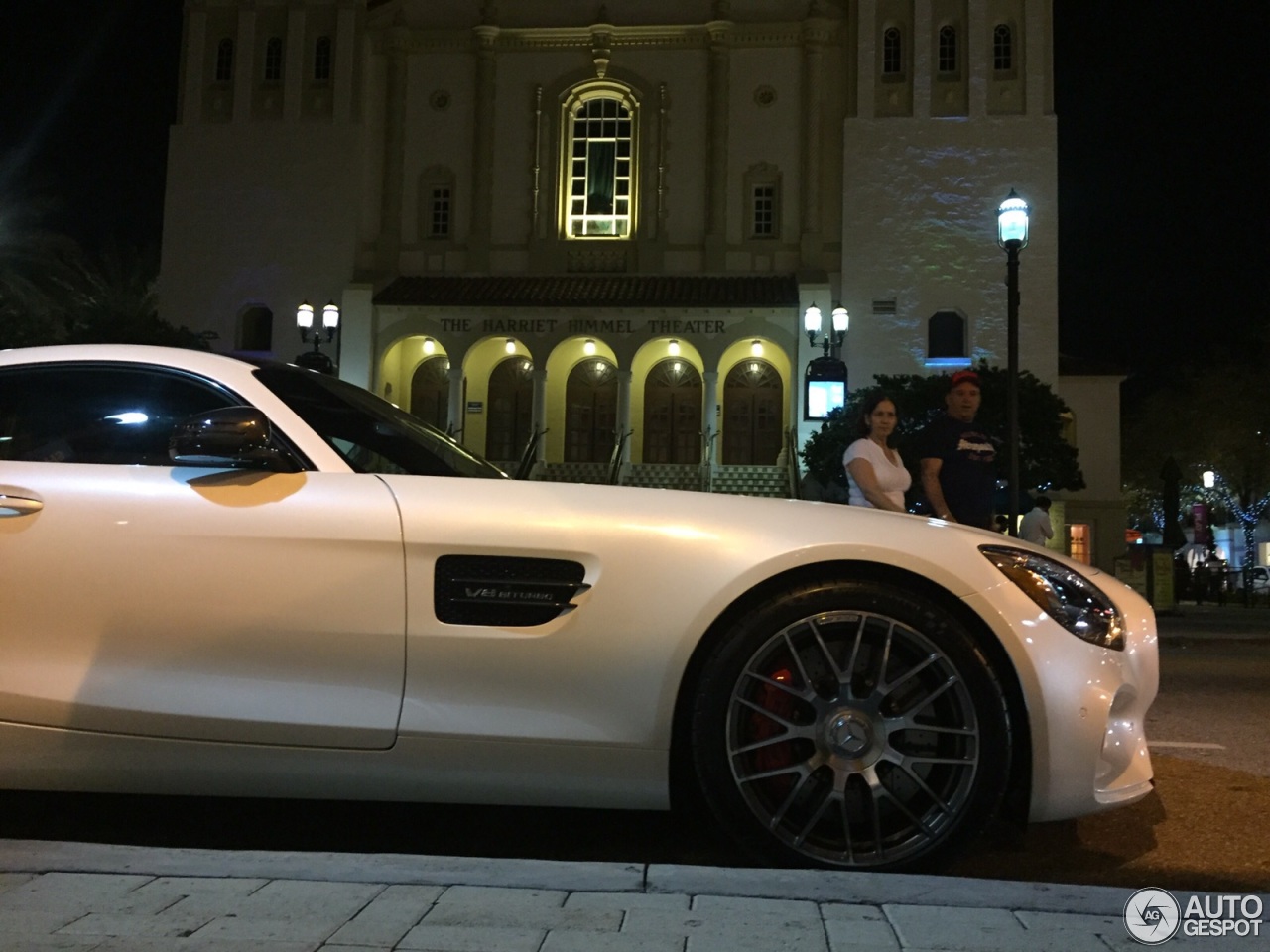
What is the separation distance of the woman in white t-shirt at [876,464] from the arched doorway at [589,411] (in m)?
23.4

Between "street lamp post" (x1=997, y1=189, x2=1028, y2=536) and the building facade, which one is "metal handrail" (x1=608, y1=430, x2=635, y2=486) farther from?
"street lamp post" (x1=997, y1=189, x2=1028, y2=536)

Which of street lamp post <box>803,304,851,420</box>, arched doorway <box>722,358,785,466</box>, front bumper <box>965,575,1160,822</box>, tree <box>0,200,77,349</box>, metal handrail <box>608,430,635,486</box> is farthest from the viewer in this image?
arched doorway <box>722,358,785,466</box>

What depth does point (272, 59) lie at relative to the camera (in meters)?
31.0

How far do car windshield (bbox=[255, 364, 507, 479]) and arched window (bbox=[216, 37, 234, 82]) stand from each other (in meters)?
31.4

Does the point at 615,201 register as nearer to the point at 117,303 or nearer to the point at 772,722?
the point at 117,303

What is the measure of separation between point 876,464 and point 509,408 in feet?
80.9

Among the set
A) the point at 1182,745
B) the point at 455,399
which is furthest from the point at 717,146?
the point at 1182,745

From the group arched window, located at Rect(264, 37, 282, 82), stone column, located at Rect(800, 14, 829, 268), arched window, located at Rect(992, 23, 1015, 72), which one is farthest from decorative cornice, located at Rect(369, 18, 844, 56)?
arched window, located at Rect(992, 23, 1015, 72)

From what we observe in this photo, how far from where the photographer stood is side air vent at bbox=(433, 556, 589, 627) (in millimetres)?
2760

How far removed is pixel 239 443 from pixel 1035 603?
81.1 inches

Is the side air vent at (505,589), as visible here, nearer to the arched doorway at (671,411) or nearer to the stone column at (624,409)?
the stone column at (624,409)

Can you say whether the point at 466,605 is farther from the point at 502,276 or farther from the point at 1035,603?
the point at 502,276

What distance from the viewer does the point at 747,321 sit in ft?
90.8

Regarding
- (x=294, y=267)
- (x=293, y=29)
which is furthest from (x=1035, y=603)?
(x=293, y=29)
